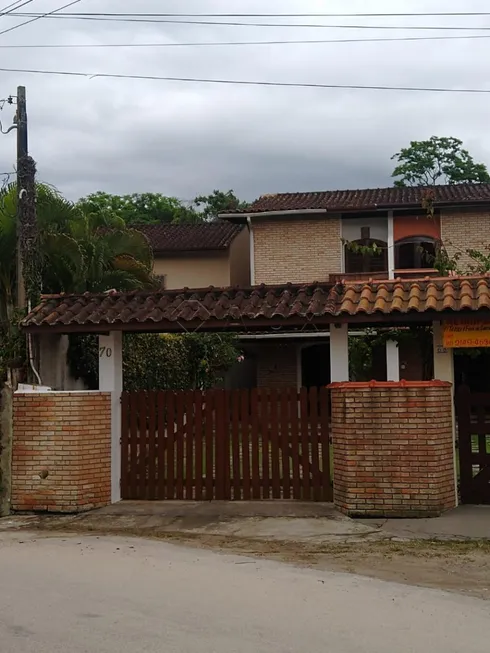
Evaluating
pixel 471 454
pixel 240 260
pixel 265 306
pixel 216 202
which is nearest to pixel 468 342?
pixel 471 454

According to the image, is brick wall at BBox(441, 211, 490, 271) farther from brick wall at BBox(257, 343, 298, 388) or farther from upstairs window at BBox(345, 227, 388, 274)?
brick wall at BBox(257, 343, 298, 388)

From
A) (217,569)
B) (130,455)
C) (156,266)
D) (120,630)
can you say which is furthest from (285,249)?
(120,630)

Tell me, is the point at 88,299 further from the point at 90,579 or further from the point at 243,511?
the point at 90,579

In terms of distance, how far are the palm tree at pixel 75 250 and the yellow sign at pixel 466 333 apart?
7354 millimetres

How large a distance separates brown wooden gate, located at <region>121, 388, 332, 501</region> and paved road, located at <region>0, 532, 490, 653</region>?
324cm

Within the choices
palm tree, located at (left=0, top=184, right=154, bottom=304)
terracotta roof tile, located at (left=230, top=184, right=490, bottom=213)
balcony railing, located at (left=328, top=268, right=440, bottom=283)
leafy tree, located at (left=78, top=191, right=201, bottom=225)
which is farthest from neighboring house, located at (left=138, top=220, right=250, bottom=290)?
leafy tree, located at (left=78, top=191, right=201, bottom=225)

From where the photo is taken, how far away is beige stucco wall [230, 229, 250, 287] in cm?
3009

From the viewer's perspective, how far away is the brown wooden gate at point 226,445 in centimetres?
1130

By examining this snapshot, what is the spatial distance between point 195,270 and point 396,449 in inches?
783

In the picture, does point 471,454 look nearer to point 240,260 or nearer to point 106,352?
point 106,352

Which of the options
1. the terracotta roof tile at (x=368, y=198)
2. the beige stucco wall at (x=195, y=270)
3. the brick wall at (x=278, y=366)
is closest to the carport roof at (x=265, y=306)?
the terracotta roof tile at (x=368, y=198)

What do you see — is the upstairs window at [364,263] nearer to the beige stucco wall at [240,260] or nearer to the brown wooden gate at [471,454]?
the beige stucco wall at [240,260]

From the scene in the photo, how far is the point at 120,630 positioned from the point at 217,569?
83.8 inches

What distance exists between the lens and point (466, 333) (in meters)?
10.7
